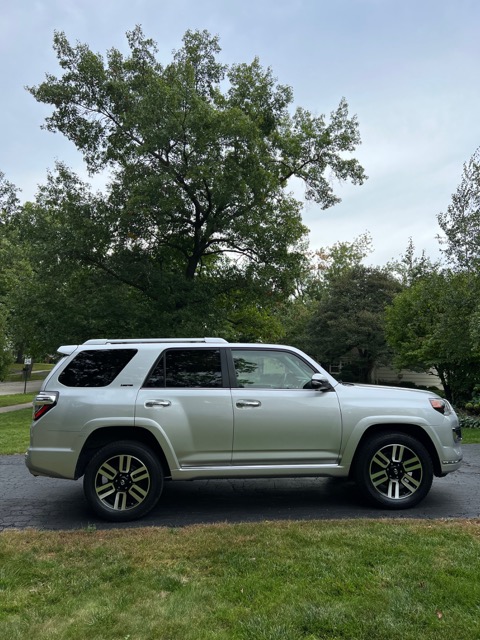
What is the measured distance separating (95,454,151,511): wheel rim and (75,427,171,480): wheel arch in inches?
8.3

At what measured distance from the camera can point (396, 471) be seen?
5.41 metres

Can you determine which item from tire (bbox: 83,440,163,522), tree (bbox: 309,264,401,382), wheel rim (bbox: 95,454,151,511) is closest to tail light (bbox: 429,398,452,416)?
tire (bbox: 83,440,163,522)

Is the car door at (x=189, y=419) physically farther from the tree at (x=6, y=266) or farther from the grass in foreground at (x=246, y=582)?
the tree at (x=6, y=266)

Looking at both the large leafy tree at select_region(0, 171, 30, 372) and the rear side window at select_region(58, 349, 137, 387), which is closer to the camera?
the rear side window at select_region(58, 349, 137, 387)

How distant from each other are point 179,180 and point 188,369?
42.3ft

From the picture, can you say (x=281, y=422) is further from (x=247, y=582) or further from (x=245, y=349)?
(x=247, y=582)

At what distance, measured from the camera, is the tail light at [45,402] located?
510 centimetres

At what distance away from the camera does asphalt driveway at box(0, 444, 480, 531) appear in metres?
5.14

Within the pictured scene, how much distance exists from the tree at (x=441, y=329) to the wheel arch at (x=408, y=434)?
23.1ft

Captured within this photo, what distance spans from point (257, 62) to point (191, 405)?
680 inches

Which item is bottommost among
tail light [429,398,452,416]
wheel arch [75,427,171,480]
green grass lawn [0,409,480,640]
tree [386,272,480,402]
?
green grass lawn [0,409,480,640]

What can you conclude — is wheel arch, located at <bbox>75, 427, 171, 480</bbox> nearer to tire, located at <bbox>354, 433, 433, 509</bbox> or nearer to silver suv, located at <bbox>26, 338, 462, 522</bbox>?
silver suv, located at <bbox>26, 338, 462, 522</bbox>

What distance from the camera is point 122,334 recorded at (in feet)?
57.9

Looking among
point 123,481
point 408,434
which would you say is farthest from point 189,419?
point 408,434
